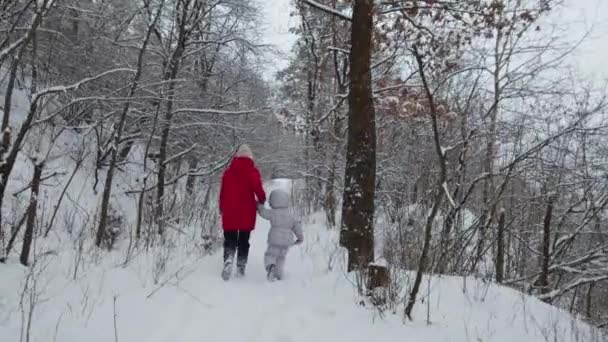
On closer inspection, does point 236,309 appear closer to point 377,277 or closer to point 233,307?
point 233,307

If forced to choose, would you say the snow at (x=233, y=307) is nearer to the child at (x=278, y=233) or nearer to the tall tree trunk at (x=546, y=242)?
the child at (x=278, y=233)

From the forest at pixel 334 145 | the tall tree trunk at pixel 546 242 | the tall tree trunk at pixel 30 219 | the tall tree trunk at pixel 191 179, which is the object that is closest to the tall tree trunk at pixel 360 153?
the forest at pixel 334 145

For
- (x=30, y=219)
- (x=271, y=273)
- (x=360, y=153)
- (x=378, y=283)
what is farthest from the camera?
(x=360, y=153)

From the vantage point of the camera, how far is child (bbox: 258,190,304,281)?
559 centimetres

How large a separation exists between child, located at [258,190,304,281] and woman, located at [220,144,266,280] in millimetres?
204

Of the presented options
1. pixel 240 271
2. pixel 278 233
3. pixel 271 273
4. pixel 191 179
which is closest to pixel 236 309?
pixel 271 273

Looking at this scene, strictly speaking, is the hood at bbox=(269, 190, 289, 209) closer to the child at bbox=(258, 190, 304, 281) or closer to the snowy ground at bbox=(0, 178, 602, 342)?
the child at bbox=(258, 190, 304, 281)

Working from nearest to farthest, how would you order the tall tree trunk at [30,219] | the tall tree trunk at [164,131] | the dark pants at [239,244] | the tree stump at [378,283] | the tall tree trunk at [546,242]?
1. the tree stump at [378,283]
2. the tall tree trunk at [30,219]
3. the dark pants at [239,244]
4. the tall tree trunk at [546,242]
5. the tall tree trunk at [164,131]

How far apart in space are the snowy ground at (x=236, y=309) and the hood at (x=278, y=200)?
2.92 ft

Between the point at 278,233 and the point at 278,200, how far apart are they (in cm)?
42

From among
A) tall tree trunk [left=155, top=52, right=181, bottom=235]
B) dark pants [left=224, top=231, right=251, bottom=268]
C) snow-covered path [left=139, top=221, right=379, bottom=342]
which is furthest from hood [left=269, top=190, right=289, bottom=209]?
tall tree trunk [left=155, top=52, right=181, bottom=235]

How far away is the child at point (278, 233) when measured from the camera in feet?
18.4

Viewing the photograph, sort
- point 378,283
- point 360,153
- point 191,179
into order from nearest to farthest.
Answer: point 378,283, point 360,153, point 191,179

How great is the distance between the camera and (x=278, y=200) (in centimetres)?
580
